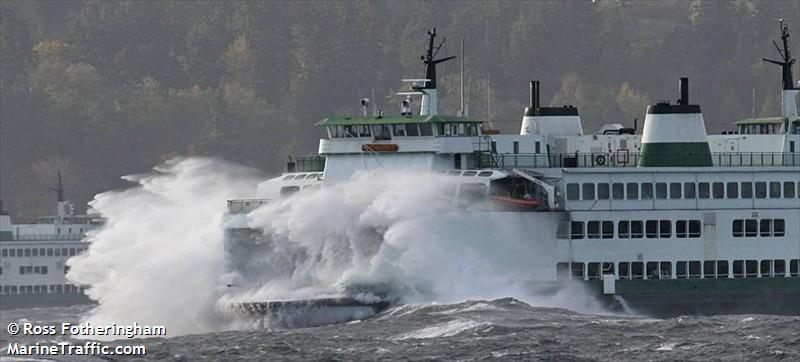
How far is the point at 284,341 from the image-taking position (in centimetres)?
6319

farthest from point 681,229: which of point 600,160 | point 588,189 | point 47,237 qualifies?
point 47,237

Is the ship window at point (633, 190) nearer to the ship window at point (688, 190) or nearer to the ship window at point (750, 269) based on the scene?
the ship window at point (688, 190)

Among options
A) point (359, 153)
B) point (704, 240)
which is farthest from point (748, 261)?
point (359, 153)

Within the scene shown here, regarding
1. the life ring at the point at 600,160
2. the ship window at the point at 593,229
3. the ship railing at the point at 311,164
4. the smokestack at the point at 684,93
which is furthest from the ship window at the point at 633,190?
the ship railing at the point at 311,164

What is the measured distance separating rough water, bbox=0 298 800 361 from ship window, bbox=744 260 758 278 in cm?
399

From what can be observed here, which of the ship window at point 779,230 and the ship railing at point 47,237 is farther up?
the ship window at point 779,230

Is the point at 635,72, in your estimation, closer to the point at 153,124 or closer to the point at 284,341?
the point at 153,124

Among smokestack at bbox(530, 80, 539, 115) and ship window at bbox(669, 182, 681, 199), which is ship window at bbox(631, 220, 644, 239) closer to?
ship window at bbox(669, 182, 681, 199)

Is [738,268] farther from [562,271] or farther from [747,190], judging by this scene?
[562,271]

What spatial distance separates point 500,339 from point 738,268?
15.2 meters

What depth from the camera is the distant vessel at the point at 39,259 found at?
393 ft

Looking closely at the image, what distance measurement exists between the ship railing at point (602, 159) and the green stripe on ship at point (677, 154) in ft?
0.14

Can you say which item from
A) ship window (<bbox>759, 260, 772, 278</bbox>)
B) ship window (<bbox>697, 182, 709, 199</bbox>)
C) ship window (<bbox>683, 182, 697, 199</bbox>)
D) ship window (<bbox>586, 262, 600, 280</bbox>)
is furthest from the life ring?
ship window (<bbox>759, 260, 772, 278</bbox>)

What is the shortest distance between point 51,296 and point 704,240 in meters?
53.5
